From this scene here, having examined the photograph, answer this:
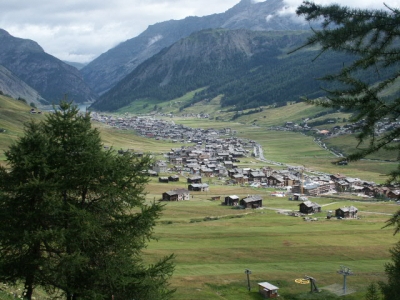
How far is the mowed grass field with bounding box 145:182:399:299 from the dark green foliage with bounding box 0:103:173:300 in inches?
483

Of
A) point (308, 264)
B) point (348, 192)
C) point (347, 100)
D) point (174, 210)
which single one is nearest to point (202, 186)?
point (174, 210)

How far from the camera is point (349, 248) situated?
199ft

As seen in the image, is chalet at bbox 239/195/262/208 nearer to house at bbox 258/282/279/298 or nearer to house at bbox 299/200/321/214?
house at bbox 299/200/321/214

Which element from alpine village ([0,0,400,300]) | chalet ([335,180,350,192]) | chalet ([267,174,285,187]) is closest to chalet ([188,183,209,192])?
alpine village ([0,0,400,300])

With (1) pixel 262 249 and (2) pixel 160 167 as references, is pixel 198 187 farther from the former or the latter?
(1) pixel 262 249

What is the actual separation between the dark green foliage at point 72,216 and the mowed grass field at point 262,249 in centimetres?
1227

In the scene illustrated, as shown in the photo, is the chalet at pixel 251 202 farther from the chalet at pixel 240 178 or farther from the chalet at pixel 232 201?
the chalet at pixel 240 178

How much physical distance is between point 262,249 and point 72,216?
42942 mm

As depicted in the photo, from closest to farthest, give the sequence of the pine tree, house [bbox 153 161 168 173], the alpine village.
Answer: the pine tree
the alpine village
house [bbox 153 161 168 173]

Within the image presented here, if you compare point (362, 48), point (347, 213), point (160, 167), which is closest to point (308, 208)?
point (347, 213)

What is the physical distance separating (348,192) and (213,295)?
9767 centimetres

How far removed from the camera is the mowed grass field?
45.2 meters

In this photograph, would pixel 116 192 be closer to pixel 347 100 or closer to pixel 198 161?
pixel 347 100

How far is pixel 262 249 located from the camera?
194 ft
